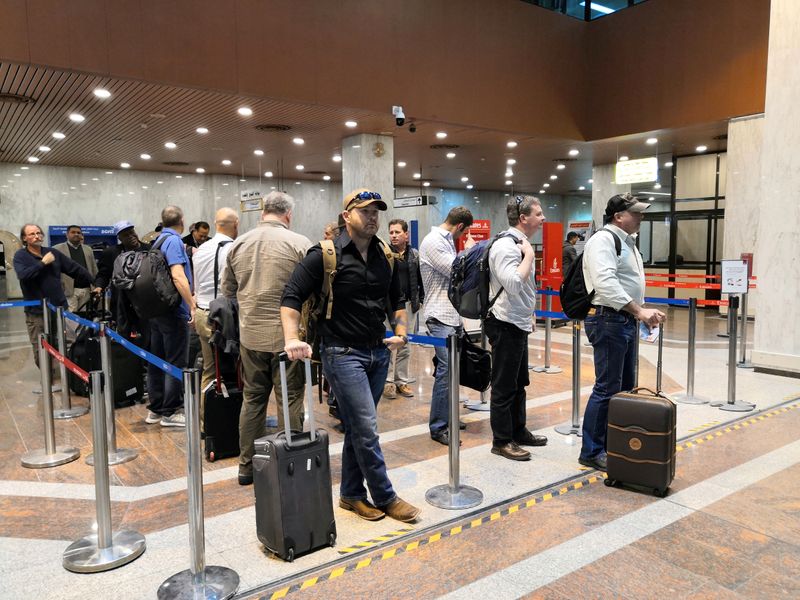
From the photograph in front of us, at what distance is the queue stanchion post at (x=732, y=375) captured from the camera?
565cm

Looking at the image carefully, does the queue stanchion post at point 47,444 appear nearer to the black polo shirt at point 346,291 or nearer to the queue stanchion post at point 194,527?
the queue stanchion post at point 194,527

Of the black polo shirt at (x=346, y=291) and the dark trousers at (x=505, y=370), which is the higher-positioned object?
the black polo shirt at (x=346, y=291)

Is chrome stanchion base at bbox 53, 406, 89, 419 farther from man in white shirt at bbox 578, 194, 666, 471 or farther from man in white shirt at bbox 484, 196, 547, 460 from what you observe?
man in white shirt at bbox 578, 194, 666, 471

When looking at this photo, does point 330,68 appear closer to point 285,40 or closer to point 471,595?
point 285,40

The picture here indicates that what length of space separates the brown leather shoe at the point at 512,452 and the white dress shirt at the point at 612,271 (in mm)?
1195

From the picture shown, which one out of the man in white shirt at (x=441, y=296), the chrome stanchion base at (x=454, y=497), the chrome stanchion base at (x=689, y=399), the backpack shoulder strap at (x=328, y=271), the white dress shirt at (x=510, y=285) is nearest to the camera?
the backpack shoulder strap at (x=328, y=271)

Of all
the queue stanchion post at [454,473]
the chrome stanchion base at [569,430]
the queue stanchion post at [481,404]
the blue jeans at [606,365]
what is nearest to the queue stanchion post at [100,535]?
the queue stanchion post at [454,473]

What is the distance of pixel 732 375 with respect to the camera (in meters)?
5.80

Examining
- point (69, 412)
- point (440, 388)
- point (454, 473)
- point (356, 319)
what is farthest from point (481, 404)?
point (69, 412)

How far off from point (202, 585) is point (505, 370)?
7.57ft

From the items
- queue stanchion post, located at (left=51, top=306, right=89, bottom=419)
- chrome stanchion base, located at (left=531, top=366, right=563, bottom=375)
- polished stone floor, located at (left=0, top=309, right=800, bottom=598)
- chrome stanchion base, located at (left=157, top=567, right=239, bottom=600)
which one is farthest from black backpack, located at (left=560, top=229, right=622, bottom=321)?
queue stanchion post, located at (left=51, top=306, right=89, bottom=419)

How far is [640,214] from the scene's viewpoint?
3.94m

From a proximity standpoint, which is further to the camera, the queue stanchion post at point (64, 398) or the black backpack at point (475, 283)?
the queue stanchion post at point (64, 398)

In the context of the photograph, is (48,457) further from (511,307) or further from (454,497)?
(511,307)
